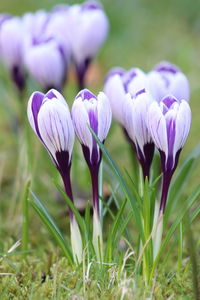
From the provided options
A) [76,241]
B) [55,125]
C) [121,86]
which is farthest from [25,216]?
[121,86]

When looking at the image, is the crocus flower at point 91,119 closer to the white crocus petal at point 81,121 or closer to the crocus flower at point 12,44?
the white crocus petal at point 81,121

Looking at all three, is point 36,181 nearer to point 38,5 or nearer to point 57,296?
point 57,296

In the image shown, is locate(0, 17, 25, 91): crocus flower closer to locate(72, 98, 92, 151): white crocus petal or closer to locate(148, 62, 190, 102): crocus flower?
locate(148, 62, 190, 102): crocus flower

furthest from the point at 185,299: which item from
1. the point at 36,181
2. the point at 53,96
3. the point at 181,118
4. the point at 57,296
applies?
the point at 36,181

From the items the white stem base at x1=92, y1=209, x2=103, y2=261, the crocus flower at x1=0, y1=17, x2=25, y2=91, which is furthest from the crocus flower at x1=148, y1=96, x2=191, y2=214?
the crocus flower at x1=0, y1=17, x2=25, y2=91

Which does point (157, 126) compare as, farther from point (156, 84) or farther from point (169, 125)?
point (156, 84)

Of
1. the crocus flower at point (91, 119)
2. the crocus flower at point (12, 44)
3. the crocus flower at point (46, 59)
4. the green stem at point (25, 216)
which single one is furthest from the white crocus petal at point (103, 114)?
the crocus flower at point (12, 44)
